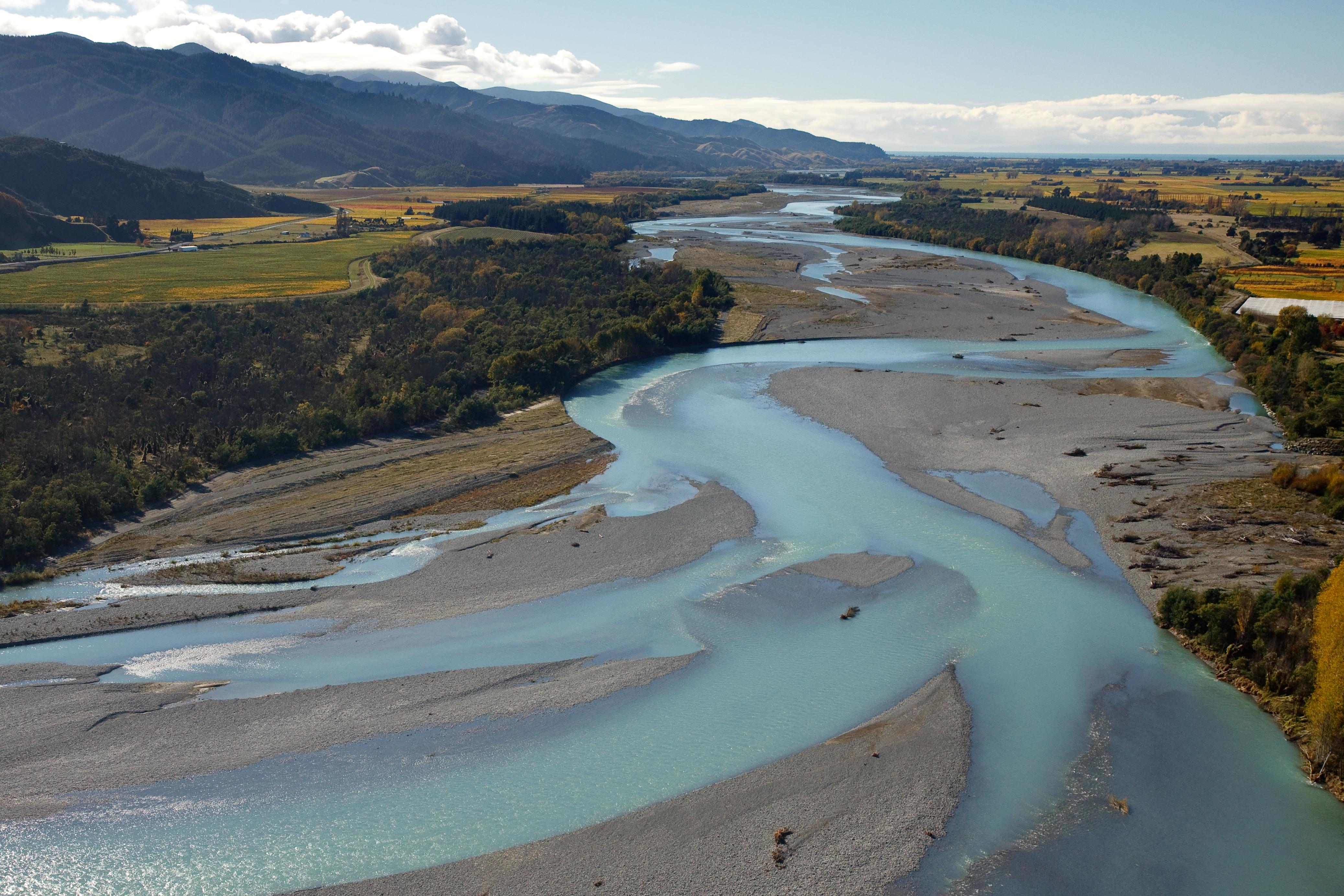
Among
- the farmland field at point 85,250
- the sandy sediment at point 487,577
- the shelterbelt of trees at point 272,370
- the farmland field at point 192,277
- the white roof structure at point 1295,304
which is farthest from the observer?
the farmland field at point 85,250

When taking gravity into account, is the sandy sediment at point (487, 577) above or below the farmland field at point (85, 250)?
below

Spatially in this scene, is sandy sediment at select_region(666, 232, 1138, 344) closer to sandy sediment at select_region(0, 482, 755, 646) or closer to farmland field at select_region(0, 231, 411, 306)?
sandy sediment at select_region(0, 482, 755, 646)

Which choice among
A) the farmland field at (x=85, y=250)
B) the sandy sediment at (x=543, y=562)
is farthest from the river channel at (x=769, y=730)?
the farmland field at (x=85, y=250)

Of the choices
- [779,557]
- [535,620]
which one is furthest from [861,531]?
[535,620]

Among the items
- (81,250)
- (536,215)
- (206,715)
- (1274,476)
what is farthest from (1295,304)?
(81,250)

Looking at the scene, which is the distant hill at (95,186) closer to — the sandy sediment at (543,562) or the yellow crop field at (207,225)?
the yellow crop field at (207,225)

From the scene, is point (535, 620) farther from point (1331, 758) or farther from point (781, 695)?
point (1331, 758)
